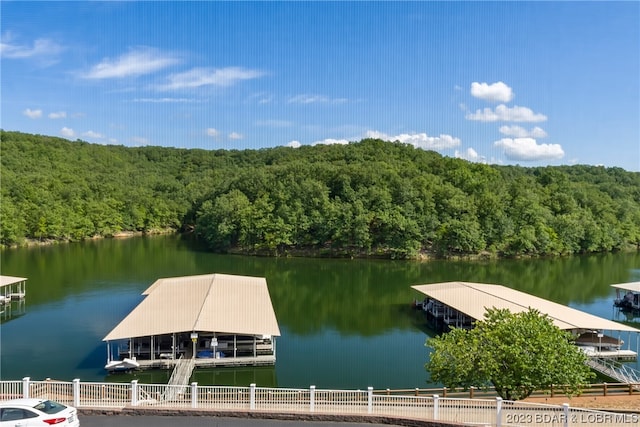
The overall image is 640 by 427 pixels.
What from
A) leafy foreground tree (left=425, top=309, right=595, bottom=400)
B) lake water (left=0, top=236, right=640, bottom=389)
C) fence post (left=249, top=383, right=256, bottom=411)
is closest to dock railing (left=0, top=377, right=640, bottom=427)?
fence post (left=249, top=383, right=256, bottom=411)

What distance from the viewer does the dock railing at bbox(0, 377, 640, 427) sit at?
12469mm

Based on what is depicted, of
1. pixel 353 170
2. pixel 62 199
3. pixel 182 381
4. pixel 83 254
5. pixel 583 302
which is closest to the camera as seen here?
pixel 182 381

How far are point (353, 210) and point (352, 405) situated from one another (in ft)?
189

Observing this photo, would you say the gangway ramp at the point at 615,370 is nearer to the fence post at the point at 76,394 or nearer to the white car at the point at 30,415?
the fence post at the point at 76,394

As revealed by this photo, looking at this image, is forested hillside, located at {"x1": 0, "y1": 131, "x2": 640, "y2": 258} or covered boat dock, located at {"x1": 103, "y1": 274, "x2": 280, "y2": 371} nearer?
covered boat dock, located at {"x1": 103, "y1": 274, "x2": 280, "y2": 371}

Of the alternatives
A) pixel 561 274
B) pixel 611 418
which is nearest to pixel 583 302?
pixel 561 274

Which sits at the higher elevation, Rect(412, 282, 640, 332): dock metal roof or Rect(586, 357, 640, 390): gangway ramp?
Rect(412, 282, 640, 332): dock metal roof

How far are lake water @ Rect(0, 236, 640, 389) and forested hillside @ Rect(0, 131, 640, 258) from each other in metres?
3.85

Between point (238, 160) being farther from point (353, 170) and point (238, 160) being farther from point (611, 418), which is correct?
point (611, 418)

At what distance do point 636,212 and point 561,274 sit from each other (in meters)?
41.6

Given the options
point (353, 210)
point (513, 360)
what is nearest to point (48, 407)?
point (513, 360)

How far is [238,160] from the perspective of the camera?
158m

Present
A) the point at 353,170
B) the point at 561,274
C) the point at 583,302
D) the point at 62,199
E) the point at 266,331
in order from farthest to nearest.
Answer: the point at 62,199, the point at 353,170, the point at 561,274, the point at 583,302, the point at 266,331

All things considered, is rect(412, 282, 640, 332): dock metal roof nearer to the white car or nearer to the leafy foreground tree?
the leafy foreground tree
